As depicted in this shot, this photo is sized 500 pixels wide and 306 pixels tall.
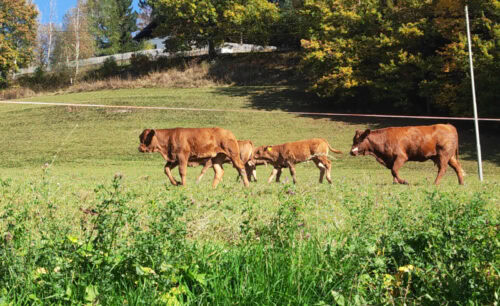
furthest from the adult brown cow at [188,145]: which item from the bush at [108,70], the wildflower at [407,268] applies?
the bush at [108,70]

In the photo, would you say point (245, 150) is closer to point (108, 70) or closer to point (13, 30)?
point (108, 70)

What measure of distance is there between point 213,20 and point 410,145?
154 feet

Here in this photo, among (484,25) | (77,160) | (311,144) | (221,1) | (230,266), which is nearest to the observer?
(230,266)

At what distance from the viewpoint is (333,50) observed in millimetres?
42281

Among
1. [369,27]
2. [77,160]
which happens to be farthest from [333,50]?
[77,160]

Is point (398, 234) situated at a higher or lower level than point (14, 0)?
lower

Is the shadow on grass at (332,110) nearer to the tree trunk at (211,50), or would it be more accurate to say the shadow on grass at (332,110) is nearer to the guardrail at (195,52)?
the tree trunk at (211,50)

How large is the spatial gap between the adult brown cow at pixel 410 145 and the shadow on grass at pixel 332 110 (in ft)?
43.1

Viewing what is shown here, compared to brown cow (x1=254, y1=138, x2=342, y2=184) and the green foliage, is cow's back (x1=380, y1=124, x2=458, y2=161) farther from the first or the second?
the green foliage

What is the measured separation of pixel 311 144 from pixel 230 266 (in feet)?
46.5

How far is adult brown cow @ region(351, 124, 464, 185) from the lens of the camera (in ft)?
51.1

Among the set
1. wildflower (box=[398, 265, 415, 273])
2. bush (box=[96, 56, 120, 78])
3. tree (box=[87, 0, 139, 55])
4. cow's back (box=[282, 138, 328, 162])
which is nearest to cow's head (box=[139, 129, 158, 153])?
cow's back (box=[282, 138, 328, 162])

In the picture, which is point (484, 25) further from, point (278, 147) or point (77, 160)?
point (77, 160)

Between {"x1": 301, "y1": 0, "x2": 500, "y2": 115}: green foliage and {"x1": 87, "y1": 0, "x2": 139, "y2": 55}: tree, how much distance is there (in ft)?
169
